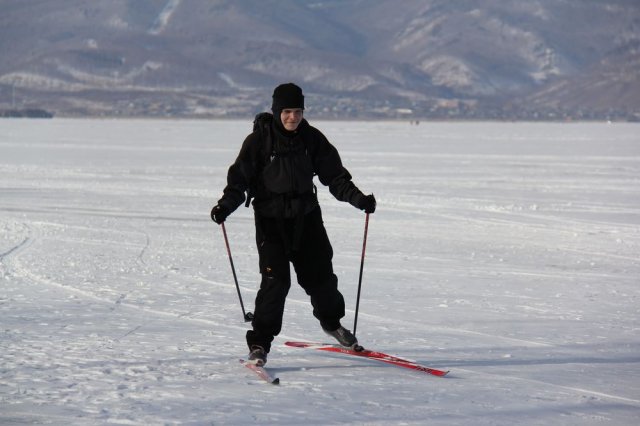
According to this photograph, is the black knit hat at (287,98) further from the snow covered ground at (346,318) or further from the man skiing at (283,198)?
the snow covered ground at (346,318)

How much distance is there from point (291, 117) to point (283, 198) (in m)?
0.39

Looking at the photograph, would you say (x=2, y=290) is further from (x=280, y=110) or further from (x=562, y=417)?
(x=562, y=417)

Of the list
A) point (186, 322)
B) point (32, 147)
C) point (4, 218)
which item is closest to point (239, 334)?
point (186, 322)

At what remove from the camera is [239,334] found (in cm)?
652

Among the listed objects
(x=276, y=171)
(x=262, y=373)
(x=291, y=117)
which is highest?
(x=291, y=117)

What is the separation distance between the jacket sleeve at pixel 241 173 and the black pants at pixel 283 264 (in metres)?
0.15

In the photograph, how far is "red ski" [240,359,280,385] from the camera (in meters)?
5.21

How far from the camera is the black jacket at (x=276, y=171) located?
17.7 ft

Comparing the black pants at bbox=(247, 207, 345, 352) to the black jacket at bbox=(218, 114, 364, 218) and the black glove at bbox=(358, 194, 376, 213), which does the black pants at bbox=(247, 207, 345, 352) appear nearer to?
the black jacket at bbox=(218, 114, 364, 218)

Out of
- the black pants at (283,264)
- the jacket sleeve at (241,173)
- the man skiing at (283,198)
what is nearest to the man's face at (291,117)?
the man skiing at (283,198)

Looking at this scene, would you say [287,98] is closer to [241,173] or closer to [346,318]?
[241,173]

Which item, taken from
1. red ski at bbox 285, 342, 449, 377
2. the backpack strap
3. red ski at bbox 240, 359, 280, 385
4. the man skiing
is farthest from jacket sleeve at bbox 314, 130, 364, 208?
red ski at bbox 240, 359, 280, 385

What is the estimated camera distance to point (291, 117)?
5332 millimetres

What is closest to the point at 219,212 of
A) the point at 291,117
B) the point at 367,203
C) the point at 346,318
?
the point at 291,117
